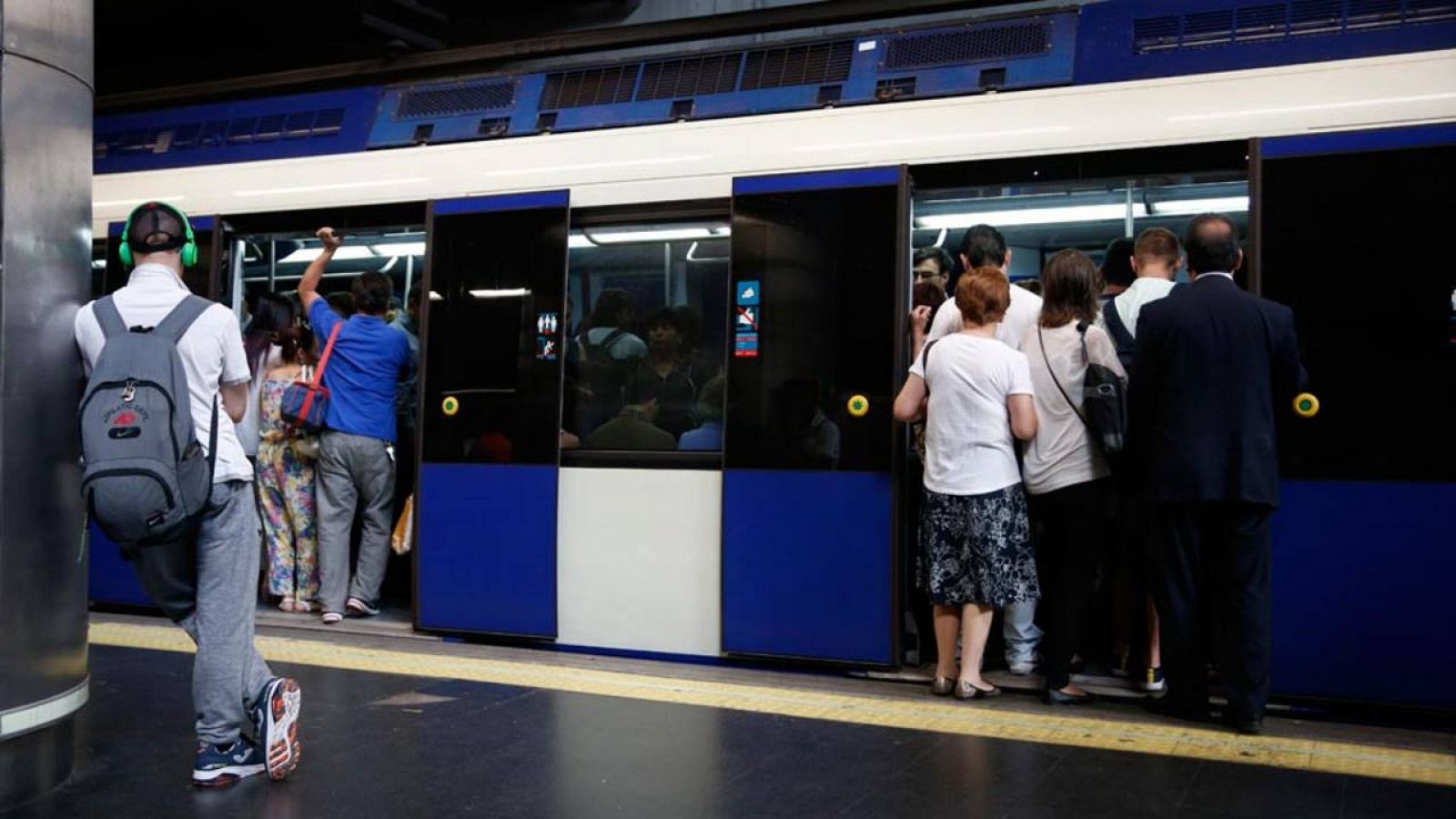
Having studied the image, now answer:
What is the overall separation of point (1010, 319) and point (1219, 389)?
103cm

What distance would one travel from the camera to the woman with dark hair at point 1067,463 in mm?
4703

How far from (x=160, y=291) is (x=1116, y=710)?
347 cm

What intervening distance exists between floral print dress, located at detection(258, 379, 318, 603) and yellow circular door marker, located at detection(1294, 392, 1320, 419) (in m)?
4.67

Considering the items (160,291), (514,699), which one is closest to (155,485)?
(160,291)

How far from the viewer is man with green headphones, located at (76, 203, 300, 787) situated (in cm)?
359

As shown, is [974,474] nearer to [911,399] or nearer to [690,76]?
[911,399]

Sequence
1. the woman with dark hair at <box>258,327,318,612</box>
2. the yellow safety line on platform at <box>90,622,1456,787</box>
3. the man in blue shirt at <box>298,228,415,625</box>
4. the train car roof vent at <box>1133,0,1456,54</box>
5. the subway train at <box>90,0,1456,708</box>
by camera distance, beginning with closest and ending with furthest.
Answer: the yellow safety line on platform at <box>90,622,1456,787</box>, the subway train at <box>90,0,1456,708</box>, the train car roof vent at <box>1133,0,1456,54</box>, the man in blue shirt at <box>298,228,415,625</box>, the woman with dark hair at <box>258,327,318,612</box>

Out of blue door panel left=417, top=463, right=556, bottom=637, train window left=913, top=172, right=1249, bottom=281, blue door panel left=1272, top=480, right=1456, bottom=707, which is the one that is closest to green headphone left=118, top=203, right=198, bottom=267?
blue door panel left=417, top=463, right=556, bottom=637

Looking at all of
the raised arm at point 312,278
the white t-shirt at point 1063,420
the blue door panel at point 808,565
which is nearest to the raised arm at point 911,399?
the blue door panel at point 808,565

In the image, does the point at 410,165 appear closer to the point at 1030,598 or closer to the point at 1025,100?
the point at 1025,100

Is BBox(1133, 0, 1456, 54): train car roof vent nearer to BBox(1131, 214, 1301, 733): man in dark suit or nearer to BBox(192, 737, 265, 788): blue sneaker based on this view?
BBox(1131, 214, 1301, 733): man in dark suit

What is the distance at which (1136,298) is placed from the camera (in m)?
4.91

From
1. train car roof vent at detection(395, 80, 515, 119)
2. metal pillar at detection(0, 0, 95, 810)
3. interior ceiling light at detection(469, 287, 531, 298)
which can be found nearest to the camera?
metal pillar at detection(0, 0, 95, 810)

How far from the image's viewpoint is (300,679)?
503 centimetres
